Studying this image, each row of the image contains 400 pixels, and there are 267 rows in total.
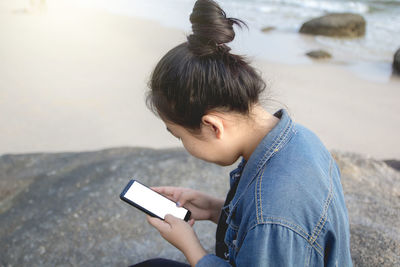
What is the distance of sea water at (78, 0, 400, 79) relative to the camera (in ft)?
22.2

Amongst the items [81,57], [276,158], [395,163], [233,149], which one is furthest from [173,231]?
[81,57]

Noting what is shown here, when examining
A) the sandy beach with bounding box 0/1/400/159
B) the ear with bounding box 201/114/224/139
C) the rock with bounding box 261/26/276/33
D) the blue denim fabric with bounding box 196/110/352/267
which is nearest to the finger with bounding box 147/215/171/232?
the blue denim fabric with bounding box 196/110/352/267

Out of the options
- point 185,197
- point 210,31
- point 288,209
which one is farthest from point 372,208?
point 210,31

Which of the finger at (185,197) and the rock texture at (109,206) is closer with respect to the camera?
the finger at (185,197)

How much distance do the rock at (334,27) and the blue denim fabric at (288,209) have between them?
8115 mm

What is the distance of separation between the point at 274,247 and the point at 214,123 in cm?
42

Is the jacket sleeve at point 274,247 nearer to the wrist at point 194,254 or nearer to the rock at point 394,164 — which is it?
the wrist at point 194,254

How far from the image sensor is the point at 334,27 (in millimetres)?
8758

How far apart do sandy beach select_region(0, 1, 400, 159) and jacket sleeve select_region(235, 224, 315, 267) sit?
2.23 metres

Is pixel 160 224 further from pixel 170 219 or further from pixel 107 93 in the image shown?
pixel 107 93

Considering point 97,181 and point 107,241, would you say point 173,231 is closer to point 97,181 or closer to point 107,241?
point 107,241

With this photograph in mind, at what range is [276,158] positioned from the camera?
1177mm

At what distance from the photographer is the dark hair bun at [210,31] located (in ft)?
3.90

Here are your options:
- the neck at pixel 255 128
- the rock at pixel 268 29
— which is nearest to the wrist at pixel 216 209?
the neck at pixel 255 128
